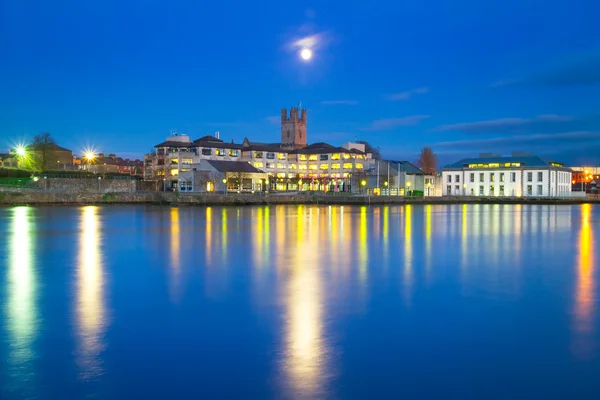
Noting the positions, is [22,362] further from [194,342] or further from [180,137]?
[180,137]

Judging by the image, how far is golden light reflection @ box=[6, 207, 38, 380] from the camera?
277 inches

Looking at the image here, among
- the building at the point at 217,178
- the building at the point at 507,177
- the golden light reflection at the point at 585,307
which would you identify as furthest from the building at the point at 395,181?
the golden light reflection at the point at 585,307

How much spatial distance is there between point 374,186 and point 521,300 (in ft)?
253

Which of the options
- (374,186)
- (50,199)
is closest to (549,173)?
(374,186)

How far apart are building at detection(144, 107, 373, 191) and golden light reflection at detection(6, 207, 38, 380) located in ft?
232

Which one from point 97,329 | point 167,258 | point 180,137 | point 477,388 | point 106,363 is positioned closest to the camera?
point 477,388

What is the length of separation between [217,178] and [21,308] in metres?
71.0

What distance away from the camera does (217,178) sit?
80.3 meters

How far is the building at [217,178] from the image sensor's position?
261 ft

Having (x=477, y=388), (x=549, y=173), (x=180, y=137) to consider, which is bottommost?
(x=477, y=388)

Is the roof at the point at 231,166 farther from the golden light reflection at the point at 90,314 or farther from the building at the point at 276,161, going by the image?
the golden light reflection at the point at 90,314

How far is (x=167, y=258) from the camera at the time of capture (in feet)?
56.6

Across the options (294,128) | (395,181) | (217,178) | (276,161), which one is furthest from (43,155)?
(294,128)

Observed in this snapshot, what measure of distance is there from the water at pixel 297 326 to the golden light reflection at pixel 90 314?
0.10ft
